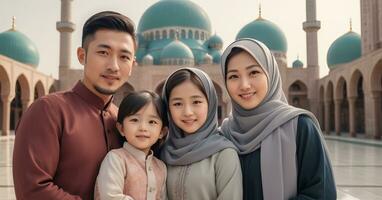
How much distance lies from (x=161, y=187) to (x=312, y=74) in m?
16.7

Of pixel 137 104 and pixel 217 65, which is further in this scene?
pixel 217 65

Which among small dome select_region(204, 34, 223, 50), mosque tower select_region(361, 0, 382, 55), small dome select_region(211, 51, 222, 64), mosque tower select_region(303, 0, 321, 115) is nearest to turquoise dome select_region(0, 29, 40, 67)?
small dome select_region(211, 51, 222, 64)

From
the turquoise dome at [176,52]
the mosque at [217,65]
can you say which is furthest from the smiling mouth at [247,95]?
the turquoise dome at [176,52]

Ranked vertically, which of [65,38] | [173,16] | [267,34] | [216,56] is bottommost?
[216,56]

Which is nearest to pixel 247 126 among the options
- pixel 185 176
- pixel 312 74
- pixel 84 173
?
pixel 185 176

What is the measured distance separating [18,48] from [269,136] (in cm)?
1675

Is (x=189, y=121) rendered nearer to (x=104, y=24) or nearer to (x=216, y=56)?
(x=104, y=24)

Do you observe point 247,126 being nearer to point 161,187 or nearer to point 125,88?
point 161,187

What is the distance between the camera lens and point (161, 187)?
3.90ft

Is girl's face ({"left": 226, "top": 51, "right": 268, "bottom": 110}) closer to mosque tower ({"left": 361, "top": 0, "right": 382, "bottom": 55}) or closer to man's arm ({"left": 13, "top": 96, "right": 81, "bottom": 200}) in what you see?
man's arm ({"left": 13, "top": 96, "right": 81, "bottom": 200})

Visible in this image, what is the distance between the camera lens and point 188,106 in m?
1.23

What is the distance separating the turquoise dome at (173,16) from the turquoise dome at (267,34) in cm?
272

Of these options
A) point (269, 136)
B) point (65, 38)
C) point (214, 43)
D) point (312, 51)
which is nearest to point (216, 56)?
point (214, 43)

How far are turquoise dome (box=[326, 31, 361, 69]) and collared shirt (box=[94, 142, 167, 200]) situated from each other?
17021mm
